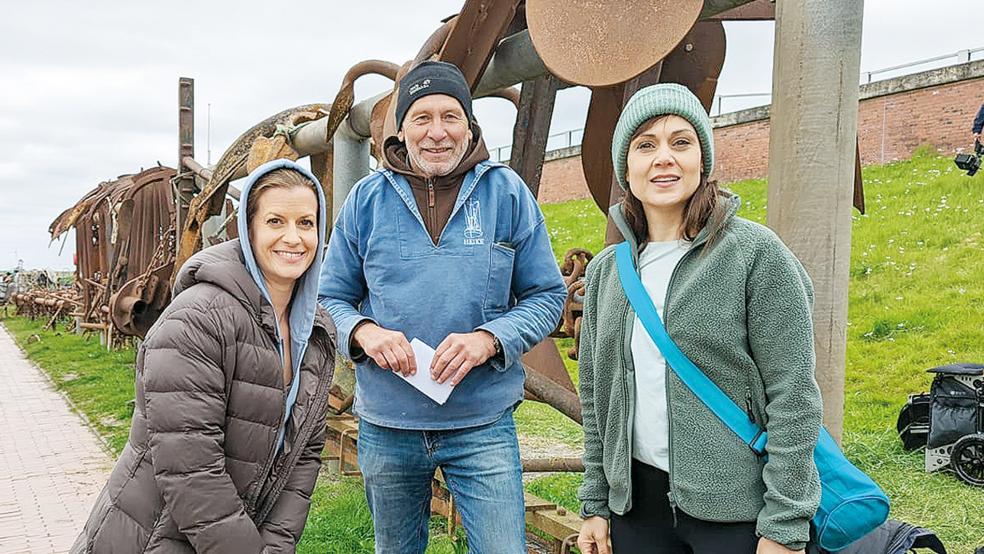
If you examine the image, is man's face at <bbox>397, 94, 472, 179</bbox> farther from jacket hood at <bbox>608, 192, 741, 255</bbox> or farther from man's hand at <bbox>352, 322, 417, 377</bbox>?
jacket hood at <bbox>608, 192, 741, 255</bbox>

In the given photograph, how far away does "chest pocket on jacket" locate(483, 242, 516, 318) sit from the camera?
2.51m

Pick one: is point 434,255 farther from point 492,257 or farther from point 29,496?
point 29,496

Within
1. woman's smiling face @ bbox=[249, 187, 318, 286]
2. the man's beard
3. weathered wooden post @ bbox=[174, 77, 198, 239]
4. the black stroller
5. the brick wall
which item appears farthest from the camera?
the brick wall

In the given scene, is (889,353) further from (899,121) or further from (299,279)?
(899,121)

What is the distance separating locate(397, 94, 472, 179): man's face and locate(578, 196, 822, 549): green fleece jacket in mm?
827

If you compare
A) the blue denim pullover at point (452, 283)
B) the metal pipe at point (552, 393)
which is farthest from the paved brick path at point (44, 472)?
the blue denim pullover at point (452, 283)

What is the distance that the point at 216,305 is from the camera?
7.03 ft

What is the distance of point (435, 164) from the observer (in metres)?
2.50

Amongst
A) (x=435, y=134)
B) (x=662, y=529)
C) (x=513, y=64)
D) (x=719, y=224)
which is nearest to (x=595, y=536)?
(x=662, y=529)

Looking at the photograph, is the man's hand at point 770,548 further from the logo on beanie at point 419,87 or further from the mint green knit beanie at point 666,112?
the logo on beanie at point 419,87

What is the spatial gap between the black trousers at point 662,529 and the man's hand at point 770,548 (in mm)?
40

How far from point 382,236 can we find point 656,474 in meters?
1.02

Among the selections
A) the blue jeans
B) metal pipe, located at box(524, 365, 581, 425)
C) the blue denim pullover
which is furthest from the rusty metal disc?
metal pipe, located at box(524, 365, 581, 425)

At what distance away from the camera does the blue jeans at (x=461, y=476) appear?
2486 mm
